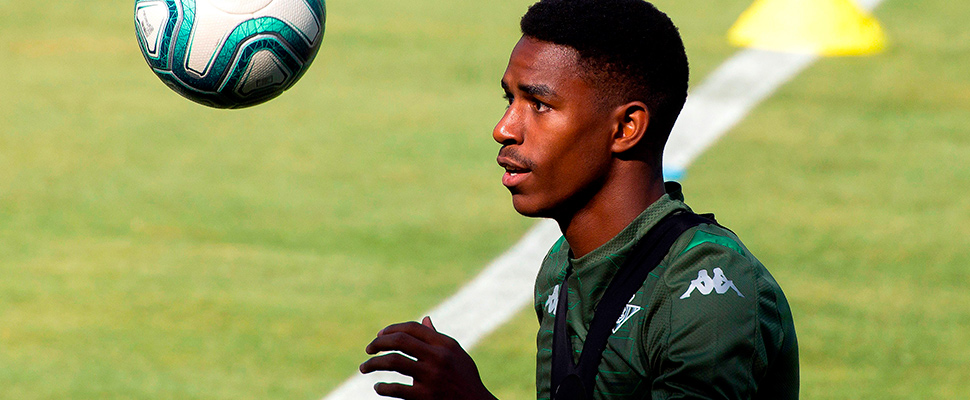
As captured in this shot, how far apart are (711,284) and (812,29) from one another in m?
8.70

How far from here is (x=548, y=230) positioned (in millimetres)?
7809

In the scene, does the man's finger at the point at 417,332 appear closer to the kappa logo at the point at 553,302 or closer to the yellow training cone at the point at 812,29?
the kappa logo at the point at 553,302

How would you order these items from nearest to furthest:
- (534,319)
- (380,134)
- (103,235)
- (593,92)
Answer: (593,92)
(534,319)
(103,235)
(380,134)

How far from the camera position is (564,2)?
2.99 metres

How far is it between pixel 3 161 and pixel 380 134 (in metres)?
2.63

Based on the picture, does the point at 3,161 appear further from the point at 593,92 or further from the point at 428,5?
the point at 593,92

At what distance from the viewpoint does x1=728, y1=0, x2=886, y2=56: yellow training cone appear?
1087cm

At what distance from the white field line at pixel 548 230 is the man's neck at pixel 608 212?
2942 millimetres

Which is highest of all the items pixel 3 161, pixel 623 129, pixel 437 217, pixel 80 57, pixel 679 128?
pixel 80 57

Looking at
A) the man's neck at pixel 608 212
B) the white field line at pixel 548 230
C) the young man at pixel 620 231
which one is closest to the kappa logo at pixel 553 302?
the young man at pixel 620 231

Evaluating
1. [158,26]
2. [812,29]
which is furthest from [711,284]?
[812,29]

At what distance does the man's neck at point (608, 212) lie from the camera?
2938mm

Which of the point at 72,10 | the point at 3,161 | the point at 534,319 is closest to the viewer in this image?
the point at 534,319

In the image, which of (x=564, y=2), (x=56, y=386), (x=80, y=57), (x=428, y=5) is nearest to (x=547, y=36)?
(x=564, y=2)
